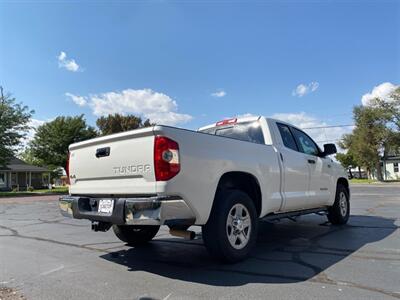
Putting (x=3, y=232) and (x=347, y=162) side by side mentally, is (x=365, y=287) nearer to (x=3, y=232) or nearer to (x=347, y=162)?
(x=3, y=232)

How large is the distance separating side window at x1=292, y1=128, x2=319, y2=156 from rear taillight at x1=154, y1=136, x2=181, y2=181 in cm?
331

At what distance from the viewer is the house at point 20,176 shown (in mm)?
49612

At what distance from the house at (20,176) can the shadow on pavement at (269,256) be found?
47191 millimetres

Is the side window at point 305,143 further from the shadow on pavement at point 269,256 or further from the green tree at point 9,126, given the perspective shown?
the green tree at point 9,126

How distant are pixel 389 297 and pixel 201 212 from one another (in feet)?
6.74

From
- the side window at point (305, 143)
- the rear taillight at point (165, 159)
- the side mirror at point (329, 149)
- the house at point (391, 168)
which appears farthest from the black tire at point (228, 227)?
the house at point (391, 168)

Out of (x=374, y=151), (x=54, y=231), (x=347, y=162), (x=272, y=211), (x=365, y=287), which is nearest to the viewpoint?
(x=365, y=287)

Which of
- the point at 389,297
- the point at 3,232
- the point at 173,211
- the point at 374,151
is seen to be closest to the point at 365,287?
the point at 389,297

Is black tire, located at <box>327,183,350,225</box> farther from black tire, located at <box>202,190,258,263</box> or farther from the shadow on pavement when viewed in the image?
black tire, located at <box>202,190,258,263</box>

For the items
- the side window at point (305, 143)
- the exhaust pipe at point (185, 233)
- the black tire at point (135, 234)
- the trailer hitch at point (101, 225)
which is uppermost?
the side window at point (305, 143)

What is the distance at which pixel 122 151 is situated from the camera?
15.5 ft

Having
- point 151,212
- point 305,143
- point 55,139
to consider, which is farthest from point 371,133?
point 151,212

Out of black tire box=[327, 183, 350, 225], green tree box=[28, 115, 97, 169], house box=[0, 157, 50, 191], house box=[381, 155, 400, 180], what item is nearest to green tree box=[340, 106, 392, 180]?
house box=[381, 155, 400, 180]

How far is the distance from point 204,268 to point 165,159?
4.97ft
